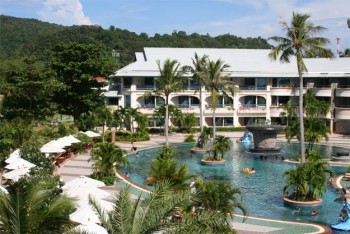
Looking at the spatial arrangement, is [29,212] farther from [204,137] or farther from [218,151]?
[204,137]

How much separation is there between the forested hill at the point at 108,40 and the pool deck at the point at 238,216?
→ 57.6 meters

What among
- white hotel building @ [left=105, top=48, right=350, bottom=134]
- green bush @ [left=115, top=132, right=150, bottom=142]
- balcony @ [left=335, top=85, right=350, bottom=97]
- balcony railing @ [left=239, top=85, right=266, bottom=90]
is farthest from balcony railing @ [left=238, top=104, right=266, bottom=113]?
green bush @ [left=115, top=132, right=150, bottom=142]

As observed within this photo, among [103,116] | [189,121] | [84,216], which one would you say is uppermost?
[103,116]

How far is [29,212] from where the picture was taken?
1091cm

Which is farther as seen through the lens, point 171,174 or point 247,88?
point 247,88

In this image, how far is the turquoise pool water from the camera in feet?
83.0

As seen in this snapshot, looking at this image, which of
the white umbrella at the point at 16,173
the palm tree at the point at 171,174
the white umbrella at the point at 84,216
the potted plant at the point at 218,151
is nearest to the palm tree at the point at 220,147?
the potted plant at the point at 218,151

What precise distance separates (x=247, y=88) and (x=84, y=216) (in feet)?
173

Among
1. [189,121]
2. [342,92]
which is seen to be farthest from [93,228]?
[342,92]

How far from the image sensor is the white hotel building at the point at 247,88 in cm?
6431

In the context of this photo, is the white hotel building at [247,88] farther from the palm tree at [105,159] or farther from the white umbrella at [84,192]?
the white umbrella at [84,192]

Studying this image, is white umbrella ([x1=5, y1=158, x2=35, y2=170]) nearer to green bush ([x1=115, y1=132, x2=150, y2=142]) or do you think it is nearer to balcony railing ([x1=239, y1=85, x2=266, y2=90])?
green bush ([x1=115, y1=132, x2=150, y2=142])

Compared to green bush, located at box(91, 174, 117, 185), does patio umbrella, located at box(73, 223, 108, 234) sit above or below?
above

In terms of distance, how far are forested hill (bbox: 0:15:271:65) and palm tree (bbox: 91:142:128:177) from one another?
7567 centimetres
